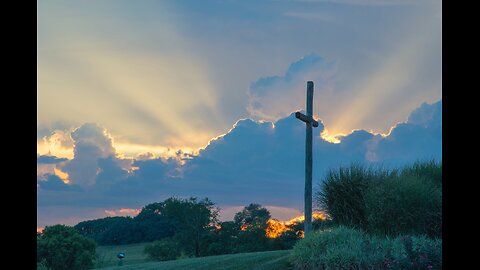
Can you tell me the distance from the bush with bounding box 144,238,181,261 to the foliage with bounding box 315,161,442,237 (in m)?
16.6

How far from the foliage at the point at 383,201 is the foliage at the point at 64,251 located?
1345 centimetres

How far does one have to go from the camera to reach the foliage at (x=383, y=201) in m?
18.8

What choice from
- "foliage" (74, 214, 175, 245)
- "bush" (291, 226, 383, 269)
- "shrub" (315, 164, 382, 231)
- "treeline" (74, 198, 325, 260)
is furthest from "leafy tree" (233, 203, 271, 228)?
"bush" (291, 226, 383, 269)

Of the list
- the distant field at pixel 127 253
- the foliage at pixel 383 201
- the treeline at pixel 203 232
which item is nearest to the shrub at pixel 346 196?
the foliage at pixel 383 201

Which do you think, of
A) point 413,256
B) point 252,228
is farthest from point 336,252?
point 252,228

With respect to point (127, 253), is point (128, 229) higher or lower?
higher

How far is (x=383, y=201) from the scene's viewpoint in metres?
18.9

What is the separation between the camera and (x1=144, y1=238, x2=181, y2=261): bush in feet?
115

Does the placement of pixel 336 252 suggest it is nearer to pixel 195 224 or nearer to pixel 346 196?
pixel 346 196

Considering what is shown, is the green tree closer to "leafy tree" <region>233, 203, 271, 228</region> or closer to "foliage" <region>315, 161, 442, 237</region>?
"leafy tree" <region>233, 203, 271, 228</region>

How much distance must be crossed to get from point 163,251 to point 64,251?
Result: 789 cm
